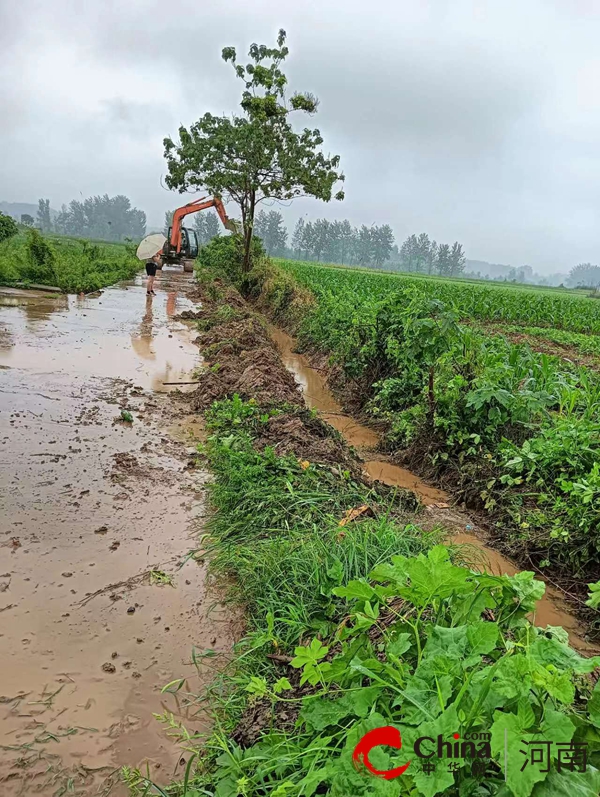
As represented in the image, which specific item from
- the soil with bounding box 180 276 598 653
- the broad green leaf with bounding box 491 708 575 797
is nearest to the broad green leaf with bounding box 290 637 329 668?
the broad green leaf with bounding box 491 708 575 797

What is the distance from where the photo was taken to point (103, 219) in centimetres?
13938

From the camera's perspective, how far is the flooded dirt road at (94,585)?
6.47 ft

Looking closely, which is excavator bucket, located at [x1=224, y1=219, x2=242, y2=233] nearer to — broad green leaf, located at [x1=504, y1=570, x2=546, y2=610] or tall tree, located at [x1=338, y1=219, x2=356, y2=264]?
broad green leaf, located at [x1=504, y1=570, x2=546, y2=610]

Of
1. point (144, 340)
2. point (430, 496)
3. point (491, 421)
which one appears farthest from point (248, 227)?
point (430, 496)

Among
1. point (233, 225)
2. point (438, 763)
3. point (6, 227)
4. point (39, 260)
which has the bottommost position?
point (438, 763)

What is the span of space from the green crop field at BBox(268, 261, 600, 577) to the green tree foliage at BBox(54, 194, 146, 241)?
5081 inches

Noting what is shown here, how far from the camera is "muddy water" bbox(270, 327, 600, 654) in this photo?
324cm

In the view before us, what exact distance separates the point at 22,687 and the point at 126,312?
36.5 ft

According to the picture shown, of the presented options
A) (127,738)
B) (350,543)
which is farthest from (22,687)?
(350,543)

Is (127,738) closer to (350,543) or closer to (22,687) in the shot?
(22,687)

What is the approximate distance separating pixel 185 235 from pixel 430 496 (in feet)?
67.2

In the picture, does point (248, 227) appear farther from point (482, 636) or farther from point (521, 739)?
point (521, 739)

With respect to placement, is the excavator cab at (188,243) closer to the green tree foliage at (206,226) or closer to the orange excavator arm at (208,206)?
the orange excavator arm at (208,206)

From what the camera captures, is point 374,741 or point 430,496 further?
point 430,496
